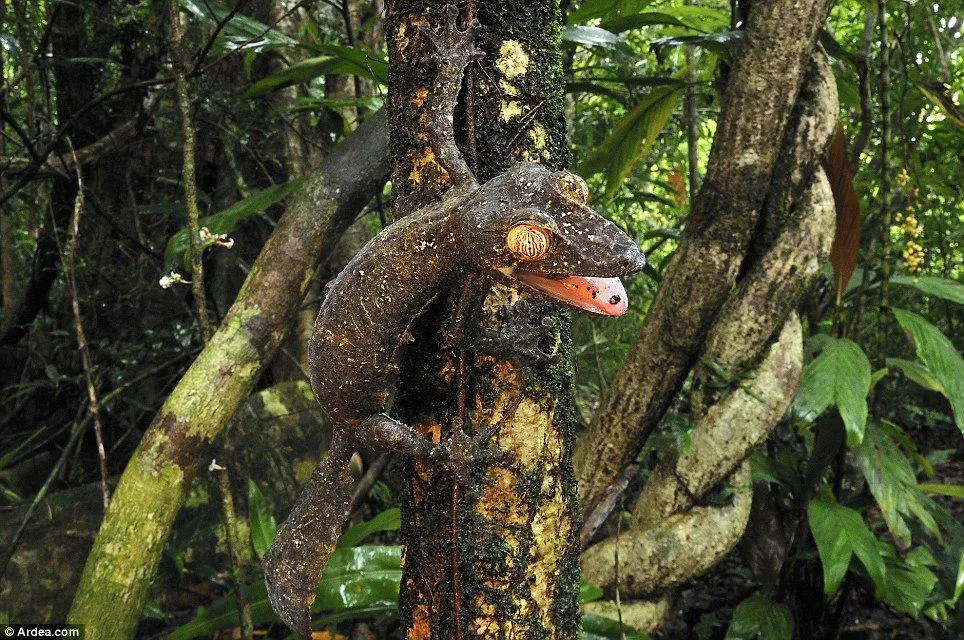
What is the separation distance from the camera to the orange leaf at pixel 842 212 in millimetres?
2895

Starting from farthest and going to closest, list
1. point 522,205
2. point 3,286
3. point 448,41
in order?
point 3,286 < point 448,41 < point 522,205

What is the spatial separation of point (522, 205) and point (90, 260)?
11.9ft

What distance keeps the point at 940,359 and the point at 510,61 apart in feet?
7.37

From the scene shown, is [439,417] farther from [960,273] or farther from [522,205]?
[960,273]

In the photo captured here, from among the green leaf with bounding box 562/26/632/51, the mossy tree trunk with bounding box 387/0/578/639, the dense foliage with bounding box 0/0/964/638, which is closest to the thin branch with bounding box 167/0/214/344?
the dense foliage with bounding box 0/0/964/638

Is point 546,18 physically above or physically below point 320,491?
above

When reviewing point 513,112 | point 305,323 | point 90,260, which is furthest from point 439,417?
point 90,260

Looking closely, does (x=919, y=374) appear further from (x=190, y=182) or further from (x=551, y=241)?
(x=190, y=182)

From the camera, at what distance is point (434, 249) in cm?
130

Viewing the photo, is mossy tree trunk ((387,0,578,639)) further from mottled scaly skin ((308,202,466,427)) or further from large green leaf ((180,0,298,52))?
large green leaf ((180,0,298,52))

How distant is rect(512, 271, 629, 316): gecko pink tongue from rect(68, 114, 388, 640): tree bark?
1379 millimetres

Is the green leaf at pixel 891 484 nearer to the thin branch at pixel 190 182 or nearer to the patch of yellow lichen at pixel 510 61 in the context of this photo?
the patch of yellow lichen at pixel 510 61

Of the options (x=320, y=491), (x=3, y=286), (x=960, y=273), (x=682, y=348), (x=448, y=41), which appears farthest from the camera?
(x=960, y=273)

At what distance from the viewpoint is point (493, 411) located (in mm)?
1332
